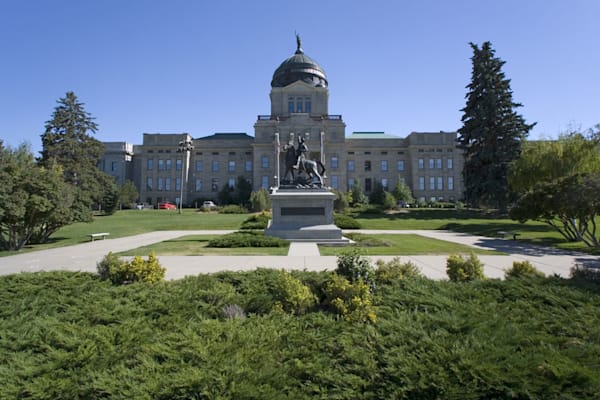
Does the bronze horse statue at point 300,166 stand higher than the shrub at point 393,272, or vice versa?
the bronze horse statue at point 300,166

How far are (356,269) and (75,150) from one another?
5125cm

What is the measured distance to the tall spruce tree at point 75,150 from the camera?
4184 cm

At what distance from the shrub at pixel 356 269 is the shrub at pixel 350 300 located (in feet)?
1.28

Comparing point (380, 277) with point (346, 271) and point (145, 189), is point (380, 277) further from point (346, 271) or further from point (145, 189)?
point (145, 189)

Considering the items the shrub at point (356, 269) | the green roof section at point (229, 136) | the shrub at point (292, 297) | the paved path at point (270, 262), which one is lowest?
the paved path at point (270, 262)

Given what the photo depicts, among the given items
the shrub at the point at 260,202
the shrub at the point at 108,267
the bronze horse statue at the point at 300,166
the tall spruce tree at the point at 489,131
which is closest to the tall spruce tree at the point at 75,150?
the shrub at the point at 260,202

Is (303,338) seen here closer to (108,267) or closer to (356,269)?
(356,269)

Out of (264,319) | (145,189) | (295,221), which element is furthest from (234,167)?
(264,319)

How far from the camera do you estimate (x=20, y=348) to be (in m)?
3.82

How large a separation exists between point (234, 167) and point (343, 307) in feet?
239

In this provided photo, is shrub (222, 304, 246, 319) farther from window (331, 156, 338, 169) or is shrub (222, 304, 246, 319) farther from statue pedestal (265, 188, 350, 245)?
window (331, 156, 338, 169)

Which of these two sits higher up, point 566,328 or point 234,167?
point 234,167

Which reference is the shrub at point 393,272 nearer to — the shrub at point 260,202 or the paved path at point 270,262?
the paved path at point 270,262

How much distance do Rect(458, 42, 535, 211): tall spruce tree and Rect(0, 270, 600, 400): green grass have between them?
37.0 meters
